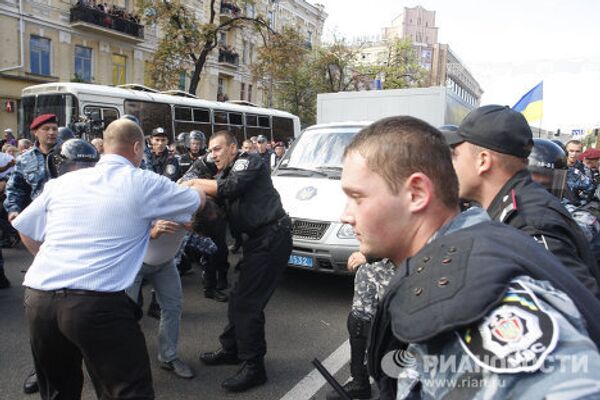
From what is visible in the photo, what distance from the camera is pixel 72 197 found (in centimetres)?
221

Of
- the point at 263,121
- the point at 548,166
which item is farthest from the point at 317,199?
the point at 263,121

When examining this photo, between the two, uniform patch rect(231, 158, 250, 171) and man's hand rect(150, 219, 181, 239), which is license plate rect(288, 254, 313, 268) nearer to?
uniform patch rect(231, 158, 250, 171)

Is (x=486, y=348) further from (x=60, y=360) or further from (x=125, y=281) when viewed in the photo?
(x=60, y=360)

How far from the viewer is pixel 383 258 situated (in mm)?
1232

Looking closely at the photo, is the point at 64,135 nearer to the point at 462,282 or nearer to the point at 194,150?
the point at 194,150

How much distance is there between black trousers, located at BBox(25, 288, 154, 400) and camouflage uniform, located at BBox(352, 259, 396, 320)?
1.37 meters

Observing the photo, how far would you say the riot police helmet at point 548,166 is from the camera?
2434 millimetres

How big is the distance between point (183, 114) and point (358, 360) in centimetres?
1266

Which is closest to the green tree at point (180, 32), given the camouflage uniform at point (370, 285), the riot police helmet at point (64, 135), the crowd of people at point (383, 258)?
the riot police helmet at point (64, 135)

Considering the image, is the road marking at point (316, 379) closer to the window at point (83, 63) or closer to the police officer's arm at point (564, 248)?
the police officer's arm at point (564, 248)

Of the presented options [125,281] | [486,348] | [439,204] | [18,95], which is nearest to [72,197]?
[125,281]

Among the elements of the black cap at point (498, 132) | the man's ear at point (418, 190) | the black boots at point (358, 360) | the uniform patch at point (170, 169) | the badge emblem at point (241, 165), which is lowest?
the black boots at point (358, 360)

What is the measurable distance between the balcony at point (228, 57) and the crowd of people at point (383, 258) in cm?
3189

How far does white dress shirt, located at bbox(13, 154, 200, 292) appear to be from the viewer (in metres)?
2.13
